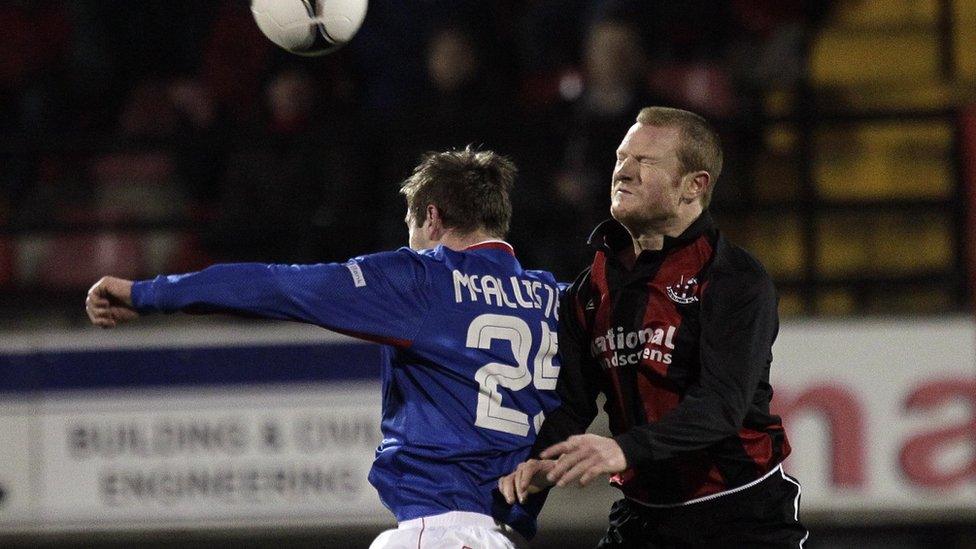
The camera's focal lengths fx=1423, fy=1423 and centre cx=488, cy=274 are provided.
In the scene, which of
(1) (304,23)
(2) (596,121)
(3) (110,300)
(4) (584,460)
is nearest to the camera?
(4) (584,460)

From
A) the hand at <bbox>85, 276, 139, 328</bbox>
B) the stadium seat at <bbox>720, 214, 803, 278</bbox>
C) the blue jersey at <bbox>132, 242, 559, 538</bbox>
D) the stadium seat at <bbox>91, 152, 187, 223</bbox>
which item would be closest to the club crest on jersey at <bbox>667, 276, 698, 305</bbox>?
the blue jersey at <bbox>132, 242, 559, 538</bbox>

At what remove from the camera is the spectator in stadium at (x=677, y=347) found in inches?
130

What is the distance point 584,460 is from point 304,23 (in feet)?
7.02

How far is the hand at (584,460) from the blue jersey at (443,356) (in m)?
0.56

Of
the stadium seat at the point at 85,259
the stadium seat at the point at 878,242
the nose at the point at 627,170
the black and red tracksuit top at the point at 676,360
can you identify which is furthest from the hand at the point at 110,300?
the stadium seat at the point at 878,242

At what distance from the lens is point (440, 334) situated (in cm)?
353

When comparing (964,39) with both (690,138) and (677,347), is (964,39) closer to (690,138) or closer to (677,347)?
(690,138)

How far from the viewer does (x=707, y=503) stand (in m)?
3.46

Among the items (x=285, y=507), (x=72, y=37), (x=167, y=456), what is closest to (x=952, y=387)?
(x=285, y=507)

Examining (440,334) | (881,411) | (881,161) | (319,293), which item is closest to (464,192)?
(440,334)

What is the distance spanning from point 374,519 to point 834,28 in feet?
12.4

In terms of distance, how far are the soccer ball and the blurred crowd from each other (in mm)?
2242

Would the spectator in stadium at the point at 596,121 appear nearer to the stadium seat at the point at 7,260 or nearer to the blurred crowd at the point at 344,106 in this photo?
the blurred crowd at the point at 344,106

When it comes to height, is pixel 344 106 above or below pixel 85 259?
above
